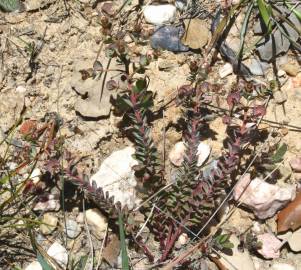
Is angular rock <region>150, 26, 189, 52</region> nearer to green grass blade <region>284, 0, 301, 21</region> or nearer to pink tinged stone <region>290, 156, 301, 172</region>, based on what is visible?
green grass blade <region>284, 0, 301, 21</region>

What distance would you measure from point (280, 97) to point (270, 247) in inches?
34.0

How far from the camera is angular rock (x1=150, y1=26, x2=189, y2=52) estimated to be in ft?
11.5

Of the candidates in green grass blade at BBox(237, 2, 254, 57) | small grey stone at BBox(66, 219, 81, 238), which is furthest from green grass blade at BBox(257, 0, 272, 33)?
small grey stone at BBox(66, 219, 81, 238)

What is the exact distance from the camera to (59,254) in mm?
3312

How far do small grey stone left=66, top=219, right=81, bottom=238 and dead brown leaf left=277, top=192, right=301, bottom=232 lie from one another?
1.13 meters

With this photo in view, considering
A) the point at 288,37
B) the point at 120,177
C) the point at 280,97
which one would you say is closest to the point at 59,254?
the point at 120,177

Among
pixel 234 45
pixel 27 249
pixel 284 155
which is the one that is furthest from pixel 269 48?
pixel 27 249

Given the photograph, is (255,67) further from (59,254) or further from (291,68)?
(59,254)

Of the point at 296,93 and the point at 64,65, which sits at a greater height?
the point at 64,65

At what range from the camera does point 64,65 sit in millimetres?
3512

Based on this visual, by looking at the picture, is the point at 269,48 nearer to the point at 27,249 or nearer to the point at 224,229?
the point at 224,229

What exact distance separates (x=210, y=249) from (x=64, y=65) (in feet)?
4.48

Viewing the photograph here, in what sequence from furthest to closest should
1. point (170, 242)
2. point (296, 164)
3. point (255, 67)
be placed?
point (255, 67) < point (296, 164) < point (170, 242)

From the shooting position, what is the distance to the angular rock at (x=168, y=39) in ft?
11.5
